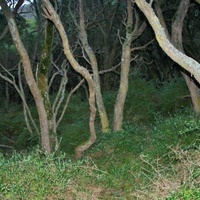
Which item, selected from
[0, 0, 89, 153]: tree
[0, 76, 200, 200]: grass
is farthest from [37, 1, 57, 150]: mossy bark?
[0, 76, 200, 200]: grass

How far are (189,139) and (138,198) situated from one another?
243cm

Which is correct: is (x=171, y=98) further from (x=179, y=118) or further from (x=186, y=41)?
(x=186, y=41)

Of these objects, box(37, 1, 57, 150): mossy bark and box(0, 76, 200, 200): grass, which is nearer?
box(0, 76, 200, 200): grass

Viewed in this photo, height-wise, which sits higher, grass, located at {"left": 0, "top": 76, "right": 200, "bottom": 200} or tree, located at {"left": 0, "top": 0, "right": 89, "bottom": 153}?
tree, located at {"left": 0, "top": 0, "right": 89, "bottom": 153}

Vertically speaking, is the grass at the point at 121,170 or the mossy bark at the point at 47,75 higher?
the mossy bark at the point at 47,75

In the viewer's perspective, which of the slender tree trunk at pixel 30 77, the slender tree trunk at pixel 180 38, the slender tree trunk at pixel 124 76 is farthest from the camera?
the slender tree trunk at pixel 124 76

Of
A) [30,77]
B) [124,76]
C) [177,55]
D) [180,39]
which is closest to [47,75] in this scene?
[30,77]

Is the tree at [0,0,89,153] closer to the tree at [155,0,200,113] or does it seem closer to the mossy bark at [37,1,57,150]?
the mossy bark at [37,1,57,150]

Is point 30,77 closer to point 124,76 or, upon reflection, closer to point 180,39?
point 124,76

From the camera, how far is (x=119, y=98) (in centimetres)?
1135

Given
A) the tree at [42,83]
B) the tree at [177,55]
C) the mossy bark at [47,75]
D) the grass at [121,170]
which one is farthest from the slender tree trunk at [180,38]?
the tree at [177,55]

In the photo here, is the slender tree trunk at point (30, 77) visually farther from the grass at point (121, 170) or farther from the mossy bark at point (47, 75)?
the grass at point (121, 170)

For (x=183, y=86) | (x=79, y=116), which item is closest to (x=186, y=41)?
(x=183, y=86)

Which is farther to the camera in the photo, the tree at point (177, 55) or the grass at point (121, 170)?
the tree at point (177, 55)
